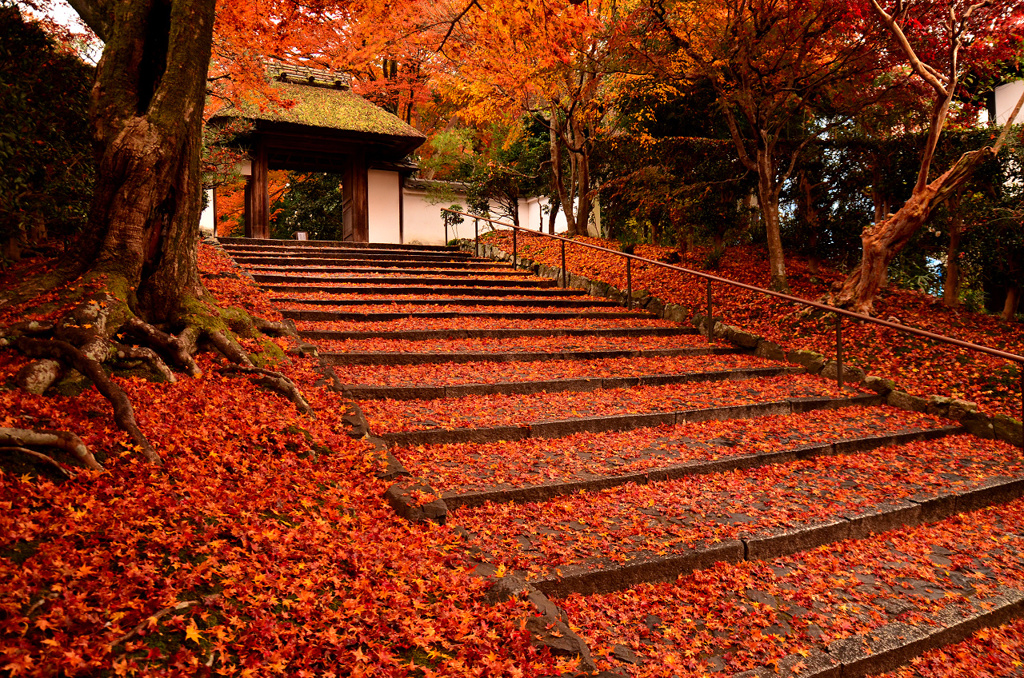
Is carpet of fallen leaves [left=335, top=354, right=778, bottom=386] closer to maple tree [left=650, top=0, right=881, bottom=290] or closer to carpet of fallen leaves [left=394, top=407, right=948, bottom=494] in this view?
carpet of fallen leaves [left=394, top=407, right=948, bottom=494]

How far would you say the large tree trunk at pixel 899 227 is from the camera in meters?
7.97

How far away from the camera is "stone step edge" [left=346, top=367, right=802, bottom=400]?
18.4ft

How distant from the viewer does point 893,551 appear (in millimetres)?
4109

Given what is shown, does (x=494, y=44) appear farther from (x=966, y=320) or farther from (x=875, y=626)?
(x=875, y=626)

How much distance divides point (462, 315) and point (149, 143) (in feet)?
16.0

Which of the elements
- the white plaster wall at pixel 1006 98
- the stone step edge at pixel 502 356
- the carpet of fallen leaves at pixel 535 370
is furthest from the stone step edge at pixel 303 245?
the white plaster wall at pixel 1006 98

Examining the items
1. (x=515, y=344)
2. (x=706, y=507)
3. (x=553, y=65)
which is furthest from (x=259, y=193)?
(x=706, y=507)

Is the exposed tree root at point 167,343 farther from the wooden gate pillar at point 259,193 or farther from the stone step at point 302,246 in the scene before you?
the wooden gate pillar at point 259,193

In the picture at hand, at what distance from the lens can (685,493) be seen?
4.43m

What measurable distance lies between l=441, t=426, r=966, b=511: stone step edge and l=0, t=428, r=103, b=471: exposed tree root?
197cm

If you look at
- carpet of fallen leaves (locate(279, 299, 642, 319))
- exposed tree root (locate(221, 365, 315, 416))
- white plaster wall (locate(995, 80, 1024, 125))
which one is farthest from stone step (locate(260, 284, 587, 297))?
white plaster wall (locate(995, 80, 1024, 125))

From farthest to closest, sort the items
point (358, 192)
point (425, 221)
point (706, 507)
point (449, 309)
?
1. point (425, 221)
2. point (358, 192)
3. point (449, 309)
4. point (706, 507)

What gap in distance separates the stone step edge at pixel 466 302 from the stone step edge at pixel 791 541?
20.2ft

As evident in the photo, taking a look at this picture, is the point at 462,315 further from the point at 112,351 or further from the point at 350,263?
the point at 112,351
